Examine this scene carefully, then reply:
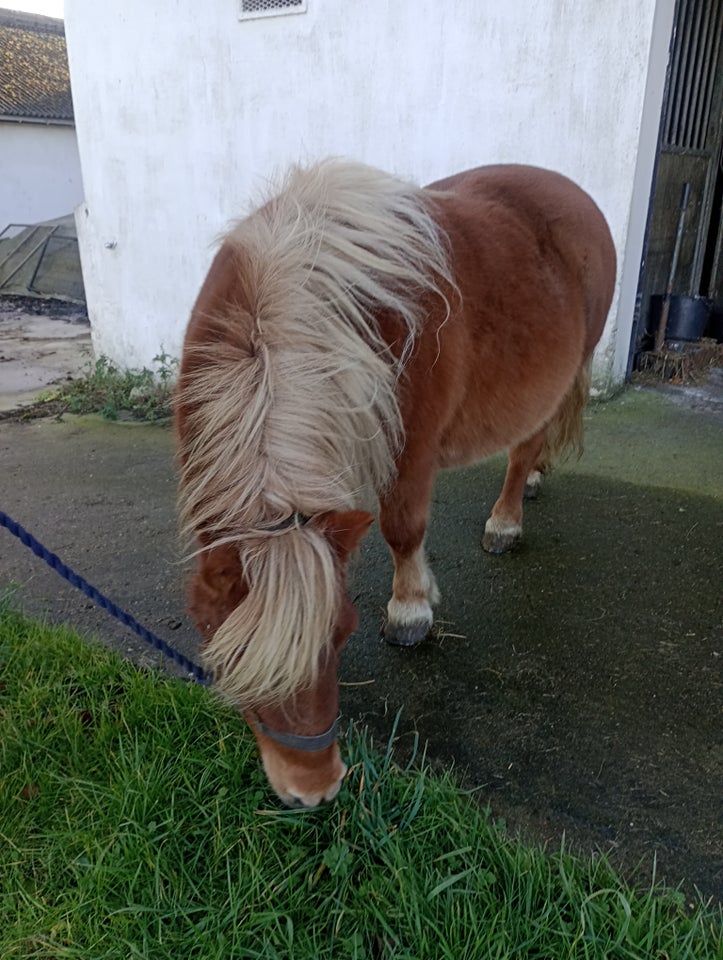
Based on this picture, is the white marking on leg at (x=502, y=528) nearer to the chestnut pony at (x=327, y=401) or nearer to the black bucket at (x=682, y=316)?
the chestnut pony at (x=327, y=401)

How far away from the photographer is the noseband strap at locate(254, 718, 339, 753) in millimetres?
1322

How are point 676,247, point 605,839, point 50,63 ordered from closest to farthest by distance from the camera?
point 605,839
point 676,247
point 50,63

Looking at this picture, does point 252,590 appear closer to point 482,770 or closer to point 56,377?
point 482,770

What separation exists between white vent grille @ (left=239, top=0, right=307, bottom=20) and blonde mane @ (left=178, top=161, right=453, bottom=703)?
3200 millimetres

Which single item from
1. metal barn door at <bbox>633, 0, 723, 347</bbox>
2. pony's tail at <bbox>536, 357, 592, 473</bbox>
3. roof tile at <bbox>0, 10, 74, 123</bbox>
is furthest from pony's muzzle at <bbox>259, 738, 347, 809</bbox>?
roof tile at <bbox>0, 10, 74, 123</bbox>

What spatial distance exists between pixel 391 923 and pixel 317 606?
27.4 inches

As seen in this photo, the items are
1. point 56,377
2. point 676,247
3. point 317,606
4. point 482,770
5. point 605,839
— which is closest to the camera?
point 317,606

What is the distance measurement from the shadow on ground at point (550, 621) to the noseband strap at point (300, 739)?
2.02 ft

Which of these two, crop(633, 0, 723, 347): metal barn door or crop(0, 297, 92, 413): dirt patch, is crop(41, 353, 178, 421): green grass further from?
crop(633, 0, 723, 347): metal barn door

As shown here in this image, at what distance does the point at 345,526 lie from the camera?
123 cm

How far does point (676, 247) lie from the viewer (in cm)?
519

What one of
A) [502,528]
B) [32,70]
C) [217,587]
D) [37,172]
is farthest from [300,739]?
[32,70]

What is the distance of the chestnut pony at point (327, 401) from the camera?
4.04 feet

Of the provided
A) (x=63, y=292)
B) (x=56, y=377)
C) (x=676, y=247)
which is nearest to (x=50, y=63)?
(x=63, y=292)
